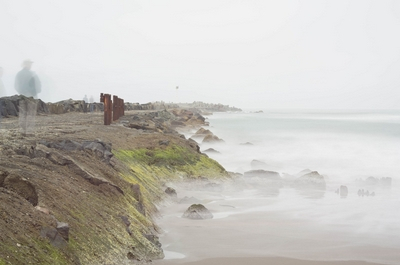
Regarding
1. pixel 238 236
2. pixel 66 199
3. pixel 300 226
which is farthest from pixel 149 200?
pixel 66 199

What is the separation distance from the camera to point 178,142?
17.7 metres

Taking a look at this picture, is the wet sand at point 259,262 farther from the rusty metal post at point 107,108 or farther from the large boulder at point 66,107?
the large boulder at point 66,107

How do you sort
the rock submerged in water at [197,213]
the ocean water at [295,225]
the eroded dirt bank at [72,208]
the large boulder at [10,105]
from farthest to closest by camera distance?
the large boulder at [10,105]
the rock submerged in water at [197,213]
the ocean water at [295,225]
the eroded dirt bank at [72,208]

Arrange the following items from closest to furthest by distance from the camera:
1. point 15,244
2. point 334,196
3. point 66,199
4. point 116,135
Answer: point 15,244 < point 66,199 < point 334,196 < point 116,135

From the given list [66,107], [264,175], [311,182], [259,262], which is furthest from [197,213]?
[66,107]

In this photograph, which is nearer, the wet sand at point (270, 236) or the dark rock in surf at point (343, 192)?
the wet sand at point (270, 236)

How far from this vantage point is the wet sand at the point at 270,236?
24.5 ft

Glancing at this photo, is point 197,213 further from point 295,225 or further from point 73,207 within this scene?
point 73,207

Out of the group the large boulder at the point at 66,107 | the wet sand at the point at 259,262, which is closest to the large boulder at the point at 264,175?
the wet sand at the point at 259,262

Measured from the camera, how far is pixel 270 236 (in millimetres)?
8875

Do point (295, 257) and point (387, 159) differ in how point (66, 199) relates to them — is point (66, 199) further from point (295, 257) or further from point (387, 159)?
point (387, 159)

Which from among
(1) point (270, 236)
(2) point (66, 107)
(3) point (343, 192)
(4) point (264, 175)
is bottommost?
(3) point (343, 192)

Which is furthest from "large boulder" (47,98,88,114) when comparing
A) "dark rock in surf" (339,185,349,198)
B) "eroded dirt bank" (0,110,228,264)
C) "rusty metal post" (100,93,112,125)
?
"eroded dirt bank" (0,110,228,264)

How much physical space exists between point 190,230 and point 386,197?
951 centimetres
